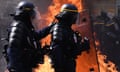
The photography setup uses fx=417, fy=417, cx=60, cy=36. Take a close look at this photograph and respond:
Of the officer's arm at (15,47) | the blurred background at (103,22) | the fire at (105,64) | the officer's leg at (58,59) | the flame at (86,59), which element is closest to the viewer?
the officer's arm at (15,47)

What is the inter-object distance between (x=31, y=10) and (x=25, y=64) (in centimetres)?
Answer: 99

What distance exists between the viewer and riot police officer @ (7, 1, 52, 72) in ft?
22.9

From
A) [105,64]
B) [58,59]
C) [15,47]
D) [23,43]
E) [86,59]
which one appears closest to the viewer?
[15,47]

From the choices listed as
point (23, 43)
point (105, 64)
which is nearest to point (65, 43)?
point (23, 43)

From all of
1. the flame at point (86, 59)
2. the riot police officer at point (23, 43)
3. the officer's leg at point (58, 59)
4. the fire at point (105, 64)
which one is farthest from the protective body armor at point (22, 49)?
the fire at point (105, 64)

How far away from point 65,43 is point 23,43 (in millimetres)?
926

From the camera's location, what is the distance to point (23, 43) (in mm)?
7141

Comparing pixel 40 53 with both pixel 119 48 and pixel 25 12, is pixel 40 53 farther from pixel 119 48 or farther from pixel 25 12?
pixel 119 48

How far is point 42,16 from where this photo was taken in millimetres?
13305

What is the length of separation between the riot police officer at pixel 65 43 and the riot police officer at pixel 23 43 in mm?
309

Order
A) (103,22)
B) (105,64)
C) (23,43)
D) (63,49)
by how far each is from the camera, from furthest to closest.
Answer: (103,22), (105,64), (63,49), (23,43)

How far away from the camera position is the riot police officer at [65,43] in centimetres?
758

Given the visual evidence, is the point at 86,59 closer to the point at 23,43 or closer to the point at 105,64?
the point at 105,64

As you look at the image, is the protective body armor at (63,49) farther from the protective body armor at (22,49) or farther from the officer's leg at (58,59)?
the protective body armor at (22,49)
